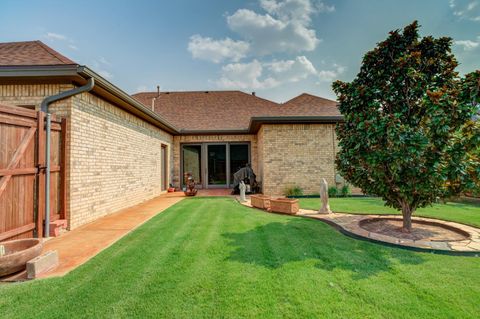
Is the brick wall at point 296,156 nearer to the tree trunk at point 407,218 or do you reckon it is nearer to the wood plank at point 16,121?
the tree trunk at point 407,218

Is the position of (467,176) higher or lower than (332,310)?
higher

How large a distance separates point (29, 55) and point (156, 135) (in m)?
5.30

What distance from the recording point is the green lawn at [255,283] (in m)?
2.09

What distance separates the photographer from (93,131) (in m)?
5.54

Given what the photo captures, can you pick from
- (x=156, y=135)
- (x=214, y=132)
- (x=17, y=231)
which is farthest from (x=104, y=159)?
(x=214, y=132)

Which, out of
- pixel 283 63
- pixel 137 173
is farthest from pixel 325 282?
pixel 283 63

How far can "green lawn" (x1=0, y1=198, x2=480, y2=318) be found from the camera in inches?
82.4

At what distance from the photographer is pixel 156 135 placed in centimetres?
1009

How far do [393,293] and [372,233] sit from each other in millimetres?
2193

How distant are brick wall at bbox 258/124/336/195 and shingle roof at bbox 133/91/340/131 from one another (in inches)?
71.1

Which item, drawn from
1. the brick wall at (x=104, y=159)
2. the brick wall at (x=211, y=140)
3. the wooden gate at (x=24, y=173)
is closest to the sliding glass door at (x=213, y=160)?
the brick wall at (x=211, y=140)

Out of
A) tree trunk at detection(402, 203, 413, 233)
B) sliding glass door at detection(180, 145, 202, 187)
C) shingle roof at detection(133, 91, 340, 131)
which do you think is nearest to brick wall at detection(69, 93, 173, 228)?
sliding glass door at detection(180, 145, 202, 187)

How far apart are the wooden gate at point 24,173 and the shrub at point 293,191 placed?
→ 26.0 ft

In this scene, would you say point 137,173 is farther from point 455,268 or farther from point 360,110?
point 455,268
